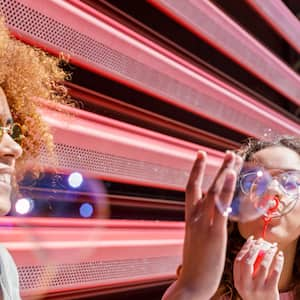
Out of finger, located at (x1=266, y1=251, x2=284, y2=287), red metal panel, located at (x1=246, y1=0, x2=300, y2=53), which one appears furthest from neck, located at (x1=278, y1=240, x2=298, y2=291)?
red metal panel, located at (x1=246, y1=0, x2=300, y2=53)

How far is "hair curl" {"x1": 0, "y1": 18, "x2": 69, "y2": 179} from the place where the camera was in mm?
1404

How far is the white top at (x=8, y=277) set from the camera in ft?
4.03

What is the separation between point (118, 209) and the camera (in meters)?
2.15

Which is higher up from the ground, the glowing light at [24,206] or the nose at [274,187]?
the nose at [274,187]

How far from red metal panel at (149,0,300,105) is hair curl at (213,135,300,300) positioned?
3.16ft

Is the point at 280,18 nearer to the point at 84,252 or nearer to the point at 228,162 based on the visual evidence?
the point at 84,252

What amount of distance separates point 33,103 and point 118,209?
2.60 ft

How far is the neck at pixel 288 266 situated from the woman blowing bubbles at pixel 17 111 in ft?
2.23

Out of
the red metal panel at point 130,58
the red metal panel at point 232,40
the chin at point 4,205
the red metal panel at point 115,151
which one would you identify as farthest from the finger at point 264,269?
the red metal panel at point 232,40

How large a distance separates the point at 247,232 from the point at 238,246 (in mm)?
105

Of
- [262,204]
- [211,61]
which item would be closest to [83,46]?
[262,204]

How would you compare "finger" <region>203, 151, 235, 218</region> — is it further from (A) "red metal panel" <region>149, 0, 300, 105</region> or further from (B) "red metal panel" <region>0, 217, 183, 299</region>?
(A) "red metal panel" <region>149, 0, 300, 105</region>

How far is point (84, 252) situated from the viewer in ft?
5.58

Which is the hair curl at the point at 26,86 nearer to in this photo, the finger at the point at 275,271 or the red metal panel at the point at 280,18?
the finger at the point at 275,271
